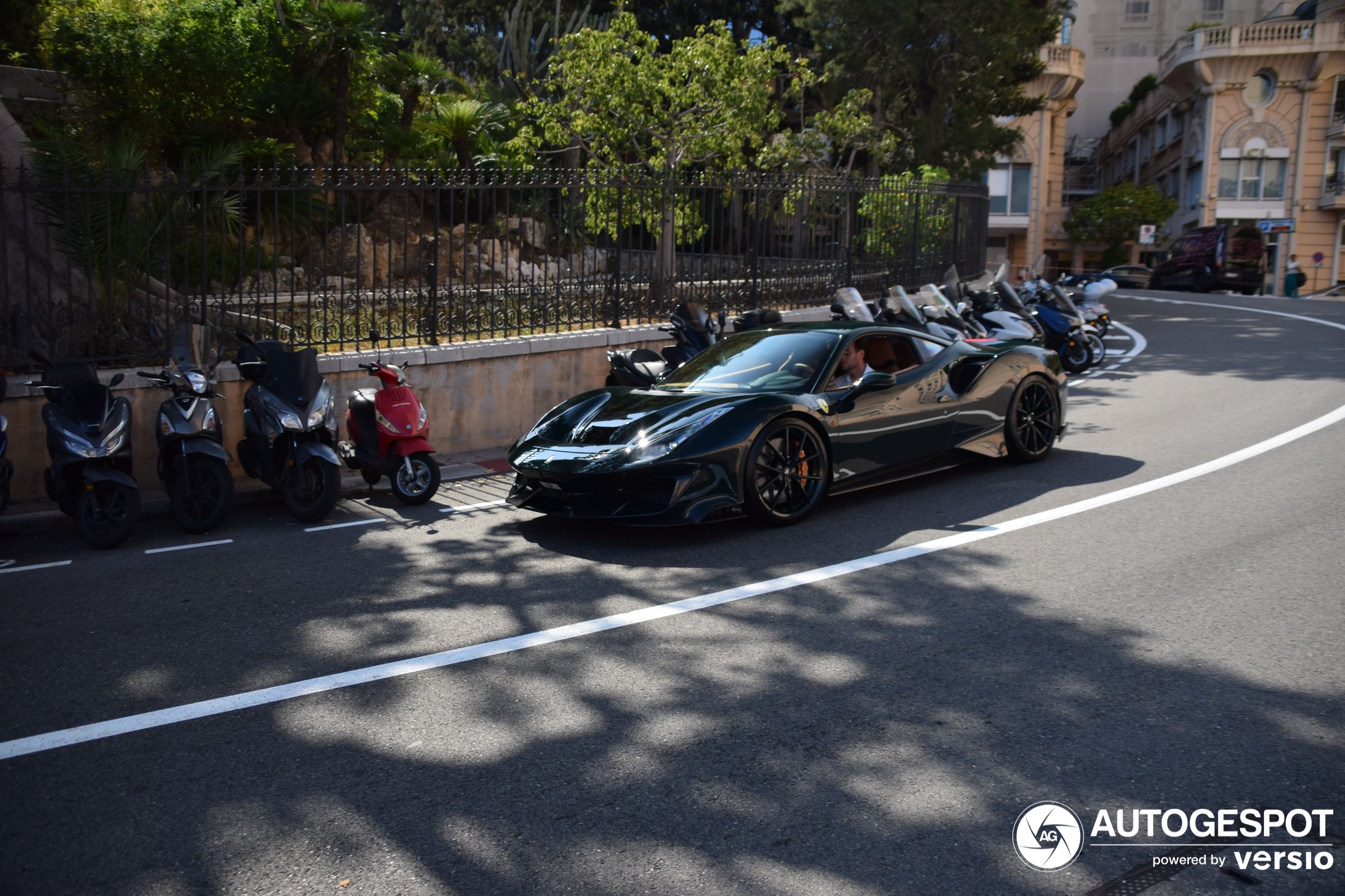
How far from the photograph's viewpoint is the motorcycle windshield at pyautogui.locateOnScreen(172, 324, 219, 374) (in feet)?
26.9

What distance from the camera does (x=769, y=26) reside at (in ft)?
116

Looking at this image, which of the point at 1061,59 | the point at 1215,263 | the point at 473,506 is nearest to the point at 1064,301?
the point at 473,506

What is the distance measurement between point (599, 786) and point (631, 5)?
31.3 metres

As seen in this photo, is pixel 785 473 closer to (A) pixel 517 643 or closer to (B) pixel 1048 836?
(A) pixel 517 643

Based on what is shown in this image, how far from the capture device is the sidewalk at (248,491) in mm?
7941

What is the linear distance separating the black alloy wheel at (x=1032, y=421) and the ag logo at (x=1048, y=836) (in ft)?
18.8

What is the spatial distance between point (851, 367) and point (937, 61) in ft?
73.5

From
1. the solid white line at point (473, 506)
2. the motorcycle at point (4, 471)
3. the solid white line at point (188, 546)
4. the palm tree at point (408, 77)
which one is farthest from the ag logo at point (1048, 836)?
the palm tree at point (408, 77)

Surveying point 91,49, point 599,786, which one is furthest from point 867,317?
point 91,49

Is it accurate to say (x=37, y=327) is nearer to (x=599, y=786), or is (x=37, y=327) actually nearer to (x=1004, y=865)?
(x=599, y=786)

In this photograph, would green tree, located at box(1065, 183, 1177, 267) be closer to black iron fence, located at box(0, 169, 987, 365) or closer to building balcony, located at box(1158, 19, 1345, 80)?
building balcony, located at box(1158, 19, 1345, 80)

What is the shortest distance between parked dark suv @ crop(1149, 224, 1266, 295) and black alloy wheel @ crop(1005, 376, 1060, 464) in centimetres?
3340

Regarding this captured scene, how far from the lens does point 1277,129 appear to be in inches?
1924

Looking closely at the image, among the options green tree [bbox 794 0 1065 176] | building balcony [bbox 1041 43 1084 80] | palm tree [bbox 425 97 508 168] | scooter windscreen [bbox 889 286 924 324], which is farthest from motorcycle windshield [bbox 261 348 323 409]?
building balcony [bbox 1041 43 1084 80]
